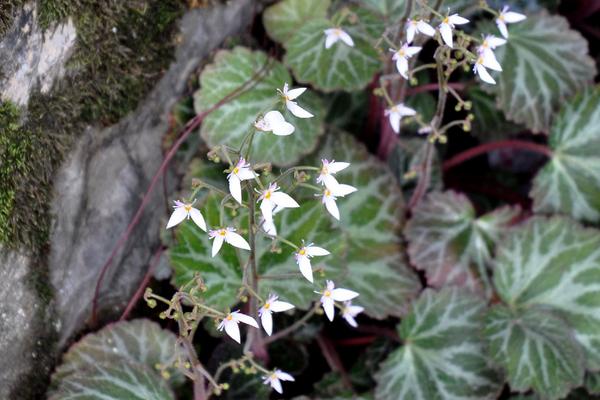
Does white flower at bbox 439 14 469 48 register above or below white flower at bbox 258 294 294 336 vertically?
above

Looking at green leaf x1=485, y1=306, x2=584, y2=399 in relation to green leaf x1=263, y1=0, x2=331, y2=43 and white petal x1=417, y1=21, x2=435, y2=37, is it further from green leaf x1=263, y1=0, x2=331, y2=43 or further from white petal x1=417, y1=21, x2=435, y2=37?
green leaf x1=263, y1=0, x2=331, y2=43

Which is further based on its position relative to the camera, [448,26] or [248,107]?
[248,107]

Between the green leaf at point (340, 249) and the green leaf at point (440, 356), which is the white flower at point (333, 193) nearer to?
the green leaf at point (340, 249)

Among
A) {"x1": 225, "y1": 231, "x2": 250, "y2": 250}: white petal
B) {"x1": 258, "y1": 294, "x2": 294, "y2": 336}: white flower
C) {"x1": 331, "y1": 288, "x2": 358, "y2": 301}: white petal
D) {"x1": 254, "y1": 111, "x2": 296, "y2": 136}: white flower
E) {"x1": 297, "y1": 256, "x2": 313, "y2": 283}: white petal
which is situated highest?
{"x1": 254, "y1": 111, "x2": 296, "y2": 136}: white flower

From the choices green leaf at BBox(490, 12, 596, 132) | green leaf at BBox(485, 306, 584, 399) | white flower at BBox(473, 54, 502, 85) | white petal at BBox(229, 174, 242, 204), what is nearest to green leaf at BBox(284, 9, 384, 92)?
green leaf at BBox(490, 12, 596, 132)

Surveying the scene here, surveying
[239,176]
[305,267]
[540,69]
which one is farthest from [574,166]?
[239,176]

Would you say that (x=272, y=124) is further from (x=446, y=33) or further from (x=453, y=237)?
(x=453, y=237)

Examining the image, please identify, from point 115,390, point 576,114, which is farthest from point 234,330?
point 576,114

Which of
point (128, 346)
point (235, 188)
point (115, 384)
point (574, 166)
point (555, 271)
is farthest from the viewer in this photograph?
point (574, 166)
